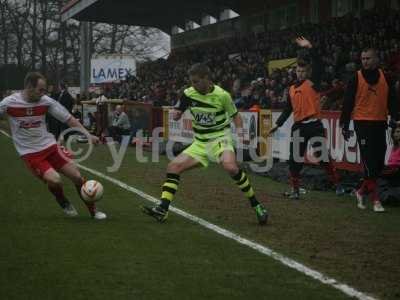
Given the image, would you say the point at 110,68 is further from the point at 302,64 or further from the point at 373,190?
the point at 373,190

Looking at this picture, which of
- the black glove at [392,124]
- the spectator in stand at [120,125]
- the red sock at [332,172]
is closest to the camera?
the black glove at [392,124]

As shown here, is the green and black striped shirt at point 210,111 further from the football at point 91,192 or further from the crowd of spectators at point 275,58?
the crowd of spectators at point 275,58

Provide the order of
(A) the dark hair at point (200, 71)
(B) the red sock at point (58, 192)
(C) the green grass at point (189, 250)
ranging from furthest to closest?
(B) the red sock at point (58, 192), (A) the dark hair at point (200, 71), (C) the green grass at point (189, 250)

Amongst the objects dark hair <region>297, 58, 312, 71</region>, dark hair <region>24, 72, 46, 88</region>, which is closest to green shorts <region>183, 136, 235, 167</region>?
dark hair <region>24, 72, 46, 88</region>

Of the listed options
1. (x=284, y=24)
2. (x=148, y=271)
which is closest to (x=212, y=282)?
(x=148, y=271)

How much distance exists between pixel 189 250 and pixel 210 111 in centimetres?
220

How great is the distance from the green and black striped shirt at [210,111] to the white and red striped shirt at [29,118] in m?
1.46

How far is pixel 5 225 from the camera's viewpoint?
784 centimetres

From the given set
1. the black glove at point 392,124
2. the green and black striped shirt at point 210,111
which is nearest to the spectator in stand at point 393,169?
the black glove at point 392,124

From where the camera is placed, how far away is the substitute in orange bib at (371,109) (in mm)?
8984

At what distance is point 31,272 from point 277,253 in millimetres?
2148

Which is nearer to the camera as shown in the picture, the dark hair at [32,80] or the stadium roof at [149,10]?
the dark hair at [32,80]

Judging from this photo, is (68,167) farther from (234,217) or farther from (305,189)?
(305,189)

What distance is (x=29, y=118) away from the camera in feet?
27.0
